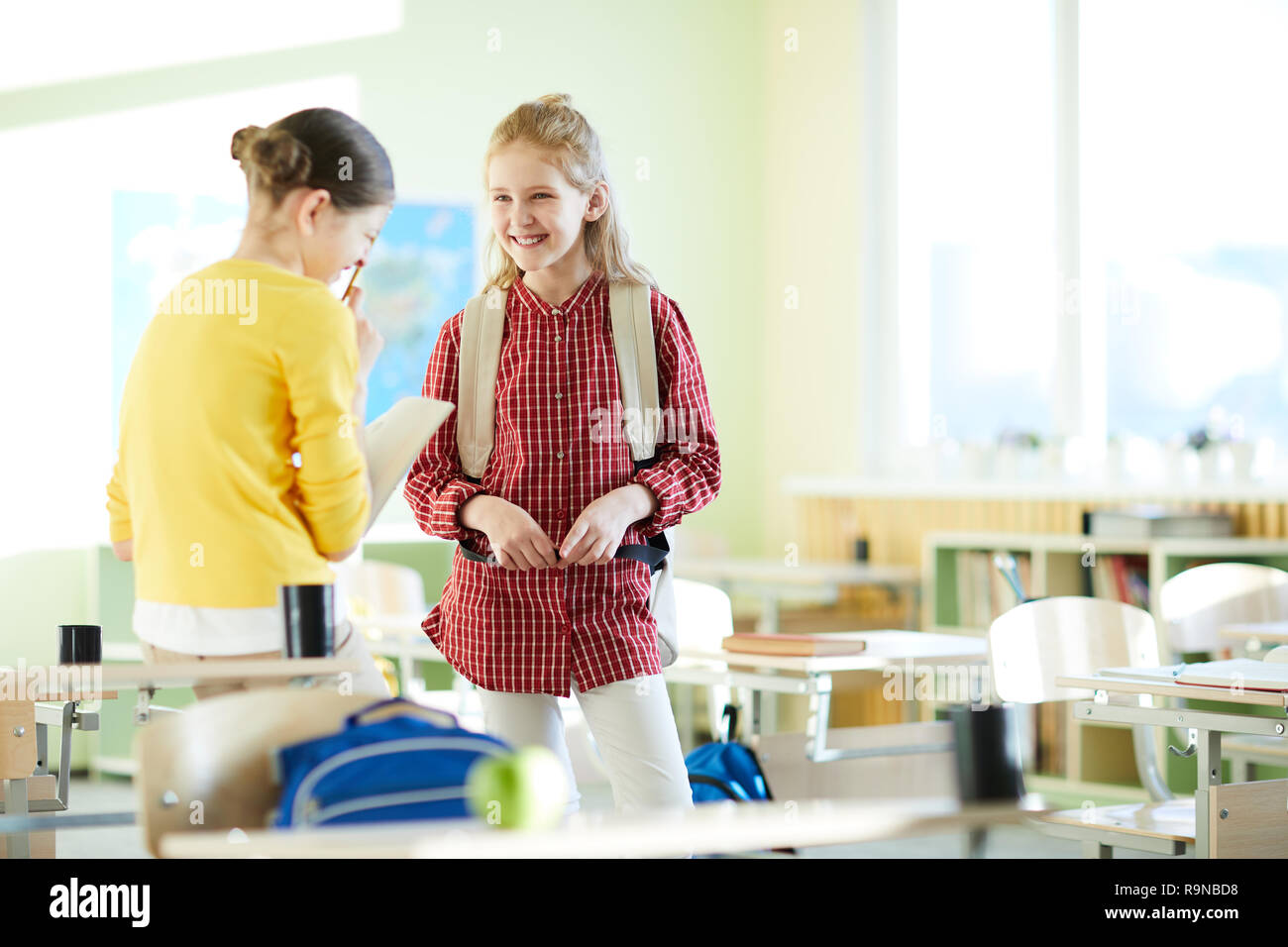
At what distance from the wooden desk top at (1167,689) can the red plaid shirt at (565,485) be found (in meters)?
0.90

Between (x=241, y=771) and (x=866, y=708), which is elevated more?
(x=241, y=771)

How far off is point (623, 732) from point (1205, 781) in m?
1.09

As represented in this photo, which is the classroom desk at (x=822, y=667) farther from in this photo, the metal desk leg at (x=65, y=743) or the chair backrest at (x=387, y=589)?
the chair backrest at (x=387, y=589)

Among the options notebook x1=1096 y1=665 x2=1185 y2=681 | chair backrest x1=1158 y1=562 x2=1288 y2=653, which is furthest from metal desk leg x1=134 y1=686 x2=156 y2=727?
chair backrest x1=1158 y1=562 x2=1288 y2=653

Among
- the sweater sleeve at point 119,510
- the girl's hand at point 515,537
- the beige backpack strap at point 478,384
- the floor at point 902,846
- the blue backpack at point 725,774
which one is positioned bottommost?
the floor at point 902,846

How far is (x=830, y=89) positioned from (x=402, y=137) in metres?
1.82

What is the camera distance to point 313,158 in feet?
5.72

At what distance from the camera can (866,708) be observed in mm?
5906

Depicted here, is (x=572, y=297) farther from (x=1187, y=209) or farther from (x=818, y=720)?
(x=1187, y=209)

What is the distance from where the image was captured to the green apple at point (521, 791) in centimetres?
137

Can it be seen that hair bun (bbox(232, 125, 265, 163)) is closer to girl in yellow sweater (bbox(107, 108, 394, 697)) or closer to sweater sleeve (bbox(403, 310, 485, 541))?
girl in yellow sweater (bbox(107, 108, 394, 697))

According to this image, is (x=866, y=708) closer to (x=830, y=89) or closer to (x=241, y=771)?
(x=830, y=89)

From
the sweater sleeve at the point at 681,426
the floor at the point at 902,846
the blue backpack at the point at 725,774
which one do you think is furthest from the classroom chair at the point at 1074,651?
the sweater sleeve at the point at 681,426
